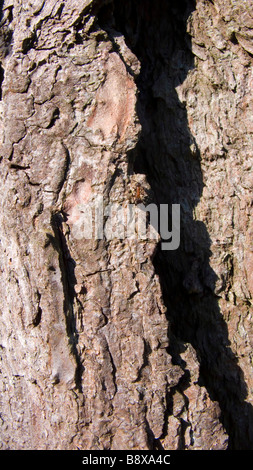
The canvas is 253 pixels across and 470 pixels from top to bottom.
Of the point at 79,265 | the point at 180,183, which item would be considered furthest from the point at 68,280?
the point at 180,183

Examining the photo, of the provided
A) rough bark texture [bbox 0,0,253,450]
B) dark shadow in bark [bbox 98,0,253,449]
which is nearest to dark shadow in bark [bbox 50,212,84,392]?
rough bark texture [bbox 0,0,253,450]

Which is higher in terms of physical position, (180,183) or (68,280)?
(180,183)

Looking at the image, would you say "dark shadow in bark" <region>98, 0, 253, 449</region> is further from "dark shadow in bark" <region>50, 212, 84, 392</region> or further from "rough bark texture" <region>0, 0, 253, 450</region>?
"dark shadow in bark" <region>50, 212, 84, 392</region>

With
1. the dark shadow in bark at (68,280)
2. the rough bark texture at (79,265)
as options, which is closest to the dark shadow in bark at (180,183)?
the rough bark texture at (79,265)

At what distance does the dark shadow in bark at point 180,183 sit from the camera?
1707 mm

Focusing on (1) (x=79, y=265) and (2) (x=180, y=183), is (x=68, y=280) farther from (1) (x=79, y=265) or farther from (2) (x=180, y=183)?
(2) (x=180, y=183)

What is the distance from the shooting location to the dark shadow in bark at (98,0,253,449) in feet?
5.60

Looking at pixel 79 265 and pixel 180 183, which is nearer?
pixel 79 265

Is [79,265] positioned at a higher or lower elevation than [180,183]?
lower

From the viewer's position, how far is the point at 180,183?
1775 mm

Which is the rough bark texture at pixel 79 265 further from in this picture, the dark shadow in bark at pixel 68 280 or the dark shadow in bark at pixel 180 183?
the dark shadow in bark at pixel 180 183

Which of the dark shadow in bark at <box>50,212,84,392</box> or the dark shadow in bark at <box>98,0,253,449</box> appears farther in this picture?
the dark shadow in bark at <box>98,0,253,449</box>
